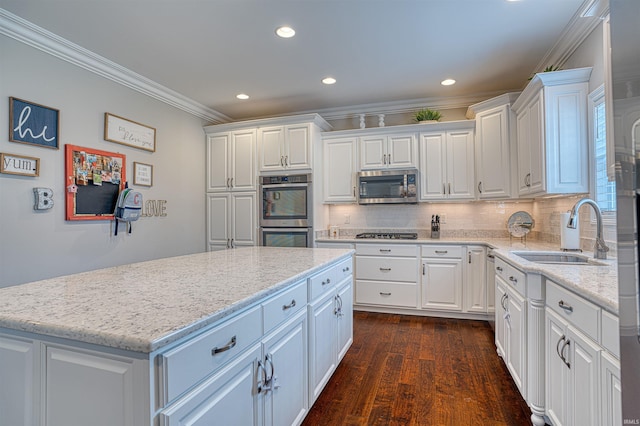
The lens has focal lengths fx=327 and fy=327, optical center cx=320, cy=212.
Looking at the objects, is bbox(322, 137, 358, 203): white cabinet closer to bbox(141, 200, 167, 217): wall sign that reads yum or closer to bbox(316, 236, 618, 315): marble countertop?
bbox(141, 200, 167, 217): wall sign that reads yum

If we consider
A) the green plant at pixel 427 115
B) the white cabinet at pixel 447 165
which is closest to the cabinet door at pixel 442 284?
the white cabinet at pixel 447 165

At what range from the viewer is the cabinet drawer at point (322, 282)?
186 cm

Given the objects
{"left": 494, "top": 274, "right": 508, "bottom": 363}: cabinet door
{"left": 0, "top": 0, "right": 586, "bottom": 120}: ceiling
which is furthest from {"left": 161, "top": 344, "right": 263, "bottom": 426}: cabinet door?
{"left": 0, "top": 0, "right": 586, "bottom": 120}: ceiling

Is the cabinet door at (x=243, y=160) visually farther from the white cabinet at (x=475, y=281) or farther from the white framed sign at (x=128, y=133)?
the white cabinet at (x=475, y=281)

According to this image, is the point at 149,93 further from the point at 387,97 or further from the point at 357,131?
the point at 387,97

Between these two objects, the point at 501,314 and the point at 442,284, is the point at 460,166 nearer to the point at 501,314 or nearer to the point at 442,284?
the point at 442,284

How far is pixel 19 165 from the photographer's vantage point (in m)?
2.50

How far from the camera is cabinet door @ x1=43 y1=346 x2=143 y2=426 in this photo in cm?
83

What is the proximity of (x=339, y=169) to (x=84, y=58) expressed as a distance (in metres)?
2.88

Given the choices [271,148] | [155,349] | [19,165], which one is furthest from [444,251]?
[19,165]

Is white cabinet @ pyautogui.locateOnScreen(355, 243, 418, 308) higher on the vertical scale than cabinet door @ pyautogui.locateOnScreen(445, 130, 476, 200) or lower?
lower

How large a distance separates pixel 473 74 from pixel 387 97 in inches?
40.8

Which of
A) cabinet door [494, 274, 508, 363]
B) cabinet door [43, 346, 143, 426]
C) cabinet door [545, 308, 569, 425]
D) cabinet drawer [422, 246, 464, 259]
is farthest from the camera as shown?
cabinet drawer [422, 246, 464, 259]

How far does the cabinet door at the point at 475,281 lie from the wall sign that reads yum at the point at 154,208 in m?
3.55
